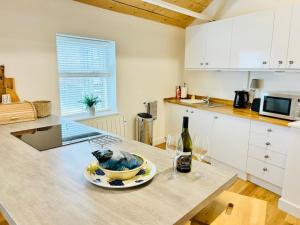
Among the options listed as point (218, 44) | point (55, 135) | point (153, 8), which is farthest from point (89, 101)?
point (218, 44)

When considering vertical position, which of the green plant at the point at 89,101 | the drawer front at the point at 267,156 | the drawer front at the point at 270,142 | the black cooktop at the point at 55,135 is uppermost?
the green plant at the point at 89,101

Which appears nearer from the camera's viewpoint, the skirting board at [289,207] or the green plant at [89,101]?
the skirting board at [289,207]

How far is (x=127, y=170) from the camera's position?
1029 millimetres

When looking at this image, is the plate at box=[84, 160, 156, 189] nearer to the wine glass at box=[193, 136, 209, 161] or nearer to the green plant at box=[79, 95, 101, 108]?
the wine glass at box=[193, 136, 209, 161]

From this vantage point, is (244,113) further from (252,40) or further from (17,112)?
(17,112)

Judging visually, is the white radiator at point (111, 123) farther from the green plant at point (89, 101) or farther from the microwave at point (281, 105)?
the microwave at point (281, 105)

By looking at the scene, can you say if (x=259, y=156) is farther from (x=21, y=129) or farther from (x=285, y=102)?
(x=21, y=129)

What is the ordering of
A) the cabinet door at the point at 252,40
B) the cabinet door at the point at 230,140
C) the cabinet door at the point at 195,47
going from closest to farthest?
the cabinet door at the point at 252,40
the cabinet door at the point at 230,140
the cabinet door at the point at 195,47

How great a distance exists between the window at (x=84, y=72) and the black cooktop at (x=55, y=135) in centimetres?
102

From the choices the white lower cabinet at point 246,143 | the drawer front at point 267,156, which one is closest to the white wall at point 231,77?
the white lower cabinet at point 246,143

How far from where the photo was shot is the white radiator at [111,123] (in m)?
3.14

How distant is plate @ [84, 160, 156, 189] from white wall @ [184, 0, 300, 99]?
2618 mm

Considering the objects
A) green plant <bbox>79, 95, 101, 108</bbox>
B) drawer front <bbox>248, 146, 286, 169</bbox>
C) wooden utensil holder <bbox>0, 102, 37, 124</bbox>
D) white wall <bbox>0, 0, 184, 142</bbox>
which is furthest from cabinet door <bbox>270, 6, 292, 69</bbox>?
wooden utensil holder <bbox>0, 102, 37, 124</bbox>

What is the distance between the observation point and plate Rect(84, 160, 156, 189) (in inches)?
38.9
